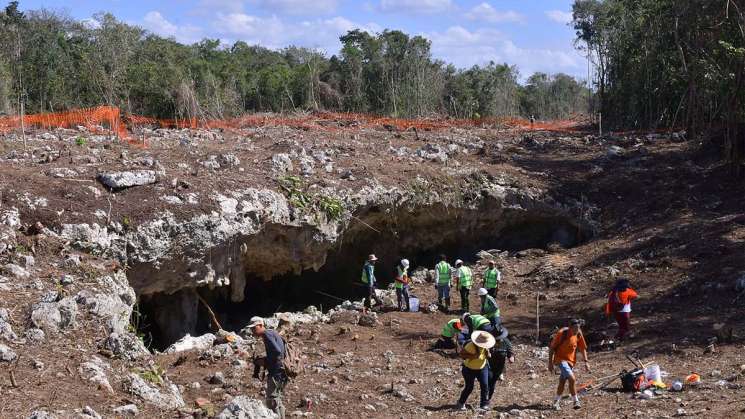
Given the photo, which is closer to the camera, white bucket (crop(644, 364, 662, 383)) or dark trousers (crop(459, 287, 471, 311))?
white bucket (crop(644, 364, 662, 383))

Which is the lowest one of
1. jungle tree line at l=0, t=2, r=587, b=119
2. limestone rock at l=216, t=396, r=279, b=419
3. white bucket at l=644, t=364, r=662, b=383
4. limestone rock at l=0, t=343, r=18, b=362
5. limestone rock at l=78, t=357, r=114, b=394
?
white bucket at l=644, t=364, r=662, b=383

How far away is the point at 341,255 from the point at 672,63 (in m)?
14.8

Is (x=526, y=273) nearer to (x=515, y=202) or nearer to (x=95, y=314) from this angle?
(x=515, y=202)

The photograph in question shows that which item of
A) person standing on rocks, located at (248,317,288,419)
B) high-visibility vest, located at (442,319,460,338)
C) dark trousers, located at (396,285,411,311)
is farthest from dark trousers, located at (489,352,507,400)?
dark trousers, located at (396,285,411,311)

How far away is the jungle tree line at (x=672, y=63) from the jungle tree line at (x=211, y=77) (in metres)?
7.37

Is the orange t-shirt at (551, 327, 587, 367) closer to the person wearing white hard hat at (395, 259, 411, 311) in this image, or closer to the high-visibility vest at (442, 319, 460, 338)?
the high-visibility vest at (442, 319, 460, 338)

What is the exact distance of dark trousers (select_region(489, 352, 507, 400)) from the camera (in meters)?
9.20

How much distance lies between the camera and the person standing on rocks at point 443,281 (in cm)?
1455

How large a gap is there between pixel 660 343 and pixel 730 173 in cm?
895

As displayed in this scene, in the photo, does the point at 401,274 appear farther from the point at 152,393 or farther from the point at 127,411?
the point at 127,411

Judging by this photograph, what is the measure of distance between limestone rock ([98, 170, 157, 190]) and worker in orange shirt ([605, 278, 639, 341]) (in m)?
7.73

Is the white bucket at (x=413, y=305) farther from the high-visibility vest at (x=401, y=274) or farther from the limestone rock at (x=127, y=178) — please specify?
the limestone rock at (x=127, y=178)

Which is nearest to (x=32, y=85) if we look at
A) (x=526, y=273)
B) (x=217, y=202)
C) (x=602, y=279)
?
(x=217, y=202)

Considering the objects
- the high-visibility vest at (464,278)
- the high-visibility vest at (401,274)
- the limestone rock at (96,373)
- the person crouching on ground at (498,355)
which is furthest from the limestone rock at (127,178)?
the person crouching on ground at (498,355)
